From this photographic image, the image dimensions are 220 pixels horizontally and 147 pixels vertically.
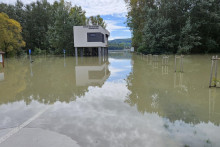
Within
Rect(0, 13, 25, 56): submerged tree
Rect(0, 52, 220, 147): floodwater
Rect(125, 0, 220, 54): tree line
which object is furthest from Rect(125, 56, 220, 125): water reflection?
Rect(0, 13, 25, 56): submerged tree

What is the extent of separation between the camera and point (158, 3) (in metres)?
31.2

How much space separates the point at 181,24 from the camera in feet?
101

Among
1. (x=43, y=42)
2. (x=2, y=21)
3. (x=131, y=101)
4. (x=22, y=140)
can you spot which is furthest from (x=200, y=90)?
(x=43, y=42)

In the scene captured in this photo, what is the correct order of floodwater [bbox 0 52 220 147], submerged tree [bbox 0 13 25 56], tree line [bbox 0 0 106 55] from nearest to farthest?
1. floodwater [bbox 0 52 220 147]
2. submerged tree [bbox 0 13 25 56]
3. tree line [bbox 0 0 106 55]

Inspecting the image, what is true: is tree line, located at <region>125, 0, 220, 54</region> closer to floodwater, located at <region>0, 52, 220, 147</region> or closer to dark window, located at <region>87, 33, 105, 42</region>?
dark window, located at <region>87, 33, 105, 42</region>

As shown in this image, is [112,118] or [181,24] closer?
[112,118]

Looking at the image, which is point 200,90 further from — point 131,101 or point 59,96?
point 59,96

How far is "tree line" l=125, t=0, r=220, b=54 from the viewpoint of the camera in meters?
Answer: 27.6

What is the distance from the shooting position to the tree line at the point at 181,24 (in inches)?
1085

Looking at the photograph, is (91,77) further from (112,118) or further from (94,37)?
(94,37)

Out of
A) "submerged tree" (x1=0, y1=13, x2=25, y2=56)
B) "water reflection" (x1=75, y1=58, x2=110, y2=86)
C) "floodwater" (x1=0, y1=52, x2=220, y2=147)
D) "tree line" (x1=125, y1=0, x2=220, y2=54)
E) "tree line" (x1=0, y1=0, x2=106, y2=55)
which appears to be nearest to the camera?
"floodwater" (x1=0, y1=52, x2=220, y2=147)

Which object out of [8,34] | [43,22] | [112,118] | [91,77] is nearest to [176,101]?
[112,118]

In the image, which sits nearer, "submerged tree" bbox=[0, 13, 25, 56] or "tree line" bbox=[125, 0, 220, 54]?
"tree line" bbox=[125, 0, 220, 54]

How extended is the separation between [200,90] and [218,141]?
4505mm
